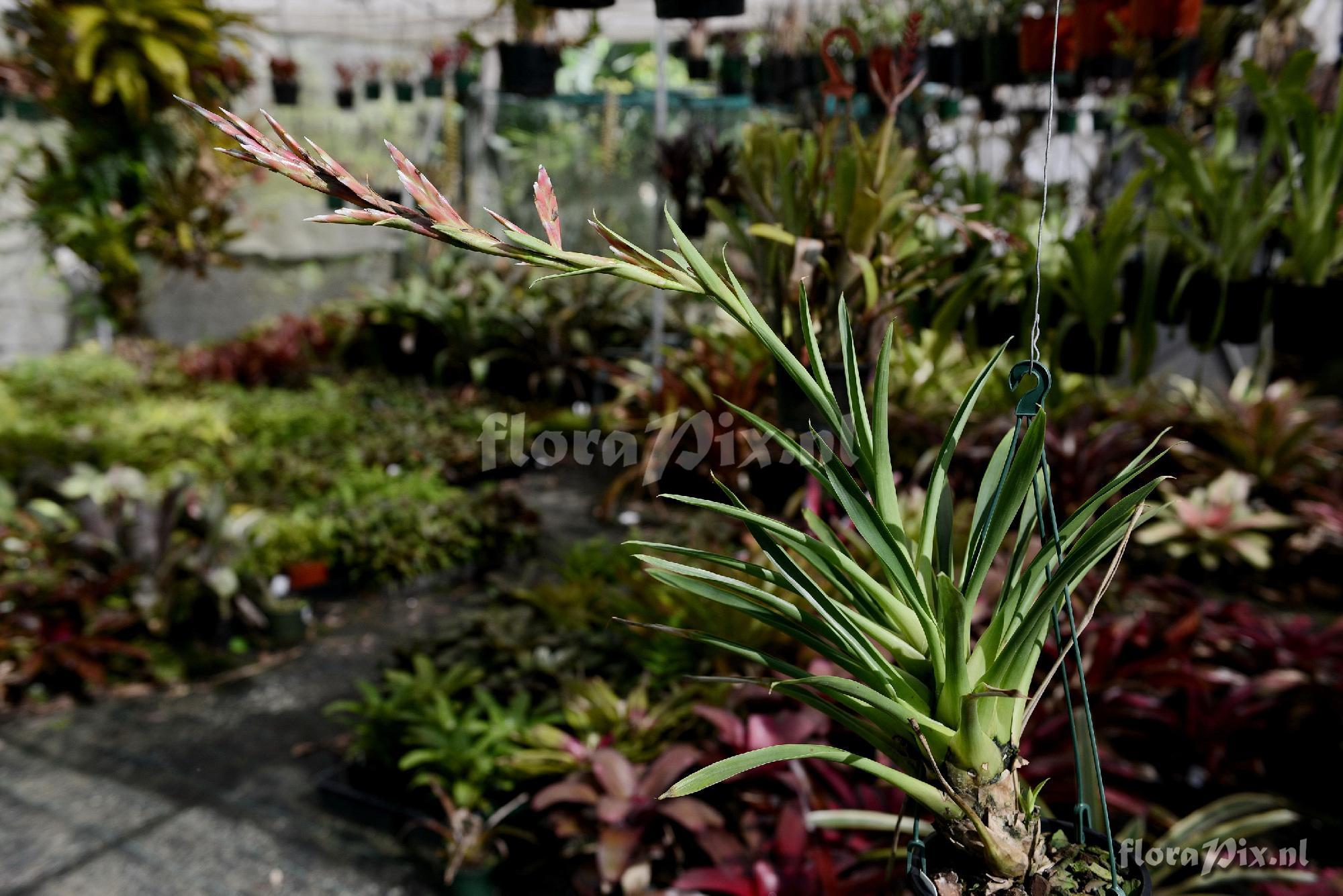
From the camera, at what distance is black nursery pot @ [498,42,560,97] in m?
5.20

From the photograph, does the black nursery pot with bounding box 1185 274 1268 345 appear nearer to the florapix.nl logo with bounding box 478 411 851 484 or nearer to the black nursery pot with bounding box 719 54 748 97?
the florapix.nl logo with bounding box 478 411 851 484

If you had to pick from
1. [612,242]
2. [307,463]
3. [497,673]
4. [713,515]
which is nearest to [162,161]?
[307,463]

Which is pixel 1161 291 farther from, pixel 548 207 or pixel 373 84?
pixel 373 84

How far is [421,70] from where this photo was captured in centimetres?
983

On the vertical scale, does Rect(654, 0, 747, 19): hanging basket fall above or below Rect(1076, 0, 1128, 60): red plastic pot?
below

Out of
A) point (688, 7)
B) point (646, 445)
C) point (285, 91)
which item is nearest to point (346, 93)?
point (285, 91)

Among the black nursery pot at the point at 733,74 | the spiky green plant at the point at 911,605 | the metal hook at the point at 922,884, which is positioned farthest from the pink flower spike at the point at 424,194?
the black nursery pot at the point at 733,74

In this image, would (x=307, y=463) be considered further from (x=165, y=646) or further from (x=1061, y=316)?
(x=1061, y=316)

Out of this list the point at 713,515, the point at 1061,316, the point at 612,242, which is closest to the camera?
the point at 612,242

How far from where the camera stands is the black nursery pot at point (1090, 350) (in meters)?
2.13

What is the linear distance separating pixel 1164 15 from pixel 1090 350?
1973 mm

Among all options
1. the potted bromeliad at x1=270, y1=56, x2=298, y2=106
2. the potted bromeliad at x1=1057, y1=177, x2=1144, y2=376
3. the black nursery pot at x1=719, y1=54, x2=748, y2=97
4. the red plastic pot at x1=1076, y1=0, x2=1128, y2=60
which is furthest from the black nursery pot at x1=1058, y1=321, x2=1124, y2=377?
the potted bromeliad at x1=270, y1=56, x2=298, y2=106

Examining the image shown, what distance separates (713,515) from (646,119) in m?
5.15

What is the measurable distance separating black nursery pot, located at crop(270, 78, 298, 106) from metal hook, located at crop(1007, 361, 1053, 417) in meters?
7.59
